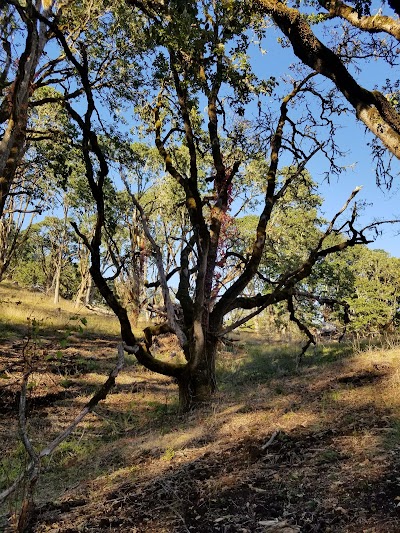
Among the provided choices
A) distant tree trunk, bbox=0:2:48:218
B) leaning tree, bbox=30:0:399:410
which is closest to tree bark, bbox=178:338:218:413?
leaning tree, bbox=30:0:399:410

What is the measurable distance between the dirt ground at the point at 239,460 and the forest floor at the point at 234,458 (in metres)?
0.02

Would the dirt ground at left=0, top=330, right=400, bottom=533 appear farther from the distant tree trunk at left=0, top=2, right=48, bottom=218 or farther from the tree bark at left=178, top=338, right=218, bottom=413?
the distant tree trunk at left=0, top=2, right=48, bottom=218

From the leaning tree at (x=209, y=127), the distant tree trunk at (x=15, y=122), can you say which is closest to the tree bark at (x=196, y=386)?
the leaning tree at (x=209, y=127)

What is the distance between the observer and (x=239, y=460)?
4.04m

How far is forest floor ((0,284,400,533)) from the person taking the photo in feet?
9.77

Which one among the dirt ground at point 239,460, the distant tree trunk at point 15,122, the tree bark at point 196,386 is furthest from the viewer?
the distant tree trunk at point 15,122

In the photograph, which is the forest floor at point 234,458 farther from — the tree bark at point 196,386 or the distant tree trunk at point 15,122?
the distant tree trunk at point 15,122

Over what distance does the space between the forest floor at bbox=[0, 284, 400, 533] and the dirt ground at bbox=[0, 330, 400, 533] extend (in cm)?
2

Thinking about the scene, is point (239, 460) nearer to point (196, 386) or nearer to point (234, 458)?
point (234, 458)

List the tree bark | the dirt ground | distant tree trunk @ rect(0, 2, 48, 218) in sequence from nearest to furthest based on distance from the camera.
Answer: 1. the dirt ground
2. the tree bark
3. distant tree trunk @ rect(0, 2, 48, 218)

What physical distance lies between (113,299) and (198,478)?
297 centimetres

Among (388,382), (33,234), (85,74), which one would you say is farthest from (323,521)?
(33,234)

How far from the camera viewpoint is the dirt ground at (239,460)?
297cm

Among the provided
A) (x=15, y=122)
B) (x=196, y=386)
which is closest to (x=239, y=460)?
(x=196, y=386)
